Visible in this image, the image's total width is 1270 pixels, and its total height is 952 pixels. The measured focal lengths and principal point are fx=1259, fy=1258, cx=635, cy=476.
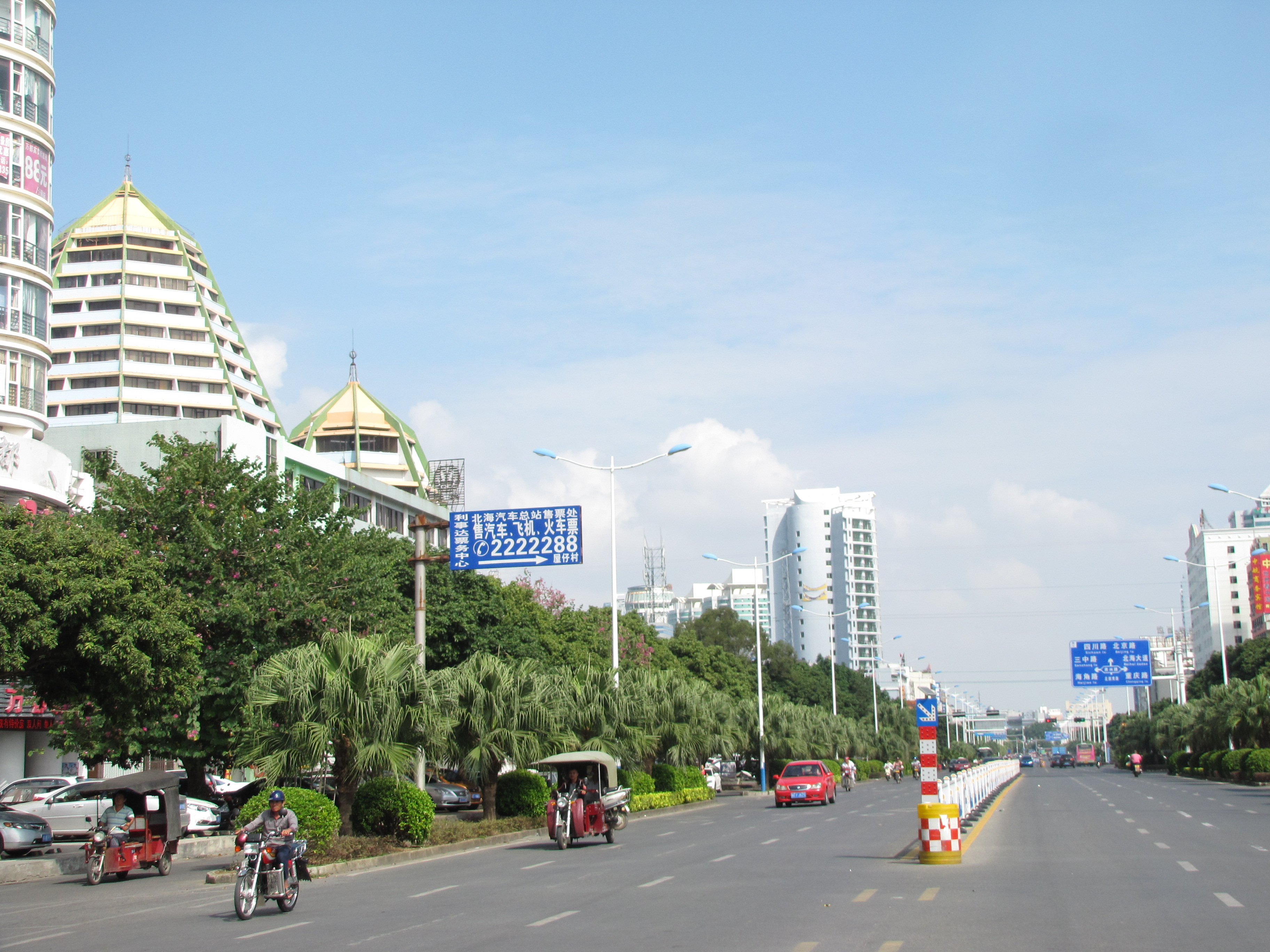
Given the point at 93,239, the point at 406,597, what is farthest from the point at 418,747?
the point at 93,239

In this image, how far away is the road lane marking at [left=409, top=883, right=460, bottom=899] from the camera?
16500 mm

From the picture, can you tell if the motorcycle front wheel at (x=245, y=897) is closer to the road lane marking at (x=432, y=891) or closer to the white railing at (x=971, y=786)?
the road lane marking at (x=432, y=891)

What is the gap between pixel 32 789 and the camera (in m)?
31.6

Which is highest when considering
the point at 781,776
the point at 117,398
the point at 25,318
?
the point at 117,398

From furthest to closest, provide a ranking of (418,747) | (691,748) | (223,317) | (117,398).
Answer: (223,317) → (117,398) → (691,748) → (418,747)

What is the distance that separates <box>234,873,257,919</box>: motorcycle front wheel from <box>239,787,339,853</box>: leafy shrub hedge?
18.0 ft

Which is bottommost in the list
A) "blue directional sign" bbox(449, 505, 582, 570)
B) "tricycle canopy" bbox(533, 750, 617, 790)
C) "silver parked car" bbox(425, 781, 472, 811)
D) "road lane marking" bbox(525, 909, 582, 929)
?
"silver parked car" bbox(425, 781, 472, 811)

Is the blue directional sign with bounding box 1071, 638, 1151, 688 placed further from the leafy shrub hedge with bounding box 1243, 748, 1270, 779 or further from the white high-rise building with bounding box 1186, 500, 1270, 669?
the white high-rise building with bounding box 1186, 500, 1270, 669

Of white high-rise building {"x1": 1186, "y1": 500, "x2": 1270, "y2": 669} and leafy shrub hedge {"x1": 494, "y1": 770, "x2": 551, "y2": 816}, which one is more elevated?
white high-rise building {"x1": 1186, "y1": 500, "x2": 1270, "y2": 669}

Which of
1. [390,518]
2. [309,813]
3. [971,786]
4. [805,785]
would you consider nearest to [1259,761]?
[805,785]

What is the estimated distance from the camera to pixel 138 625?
19.5 meters

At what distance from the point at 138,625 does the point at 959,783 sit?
15649 millimetres

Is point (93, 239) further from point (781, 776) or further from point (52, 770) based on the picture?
point (781, 776)

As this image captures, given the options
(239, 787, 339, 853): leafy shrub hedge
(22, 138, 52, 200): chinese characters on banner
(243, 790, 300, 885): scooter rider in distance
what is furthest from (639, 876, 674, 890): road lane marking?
(22, 138, 52, 200): chinese characters on banner
